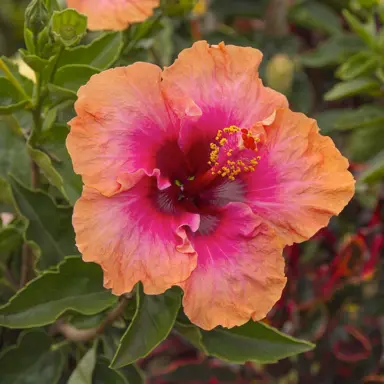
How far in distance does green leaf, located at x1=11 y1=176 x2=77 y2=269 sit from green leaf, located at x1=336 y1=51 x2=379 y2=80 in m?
0.51

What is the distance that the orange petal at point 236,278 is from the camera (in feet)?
2.10

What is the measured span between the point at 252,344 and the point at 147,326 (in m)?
0.14

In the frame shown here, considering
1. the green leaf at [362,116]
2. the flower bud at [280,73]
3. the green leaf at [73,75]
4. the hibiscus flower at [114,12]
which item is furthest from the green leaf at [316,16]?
the green leaf at [73,75]

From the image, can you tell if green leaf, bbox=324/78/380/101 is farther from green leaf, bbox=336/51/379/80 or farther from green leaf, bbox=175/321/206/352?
green leaf, bbox=175/321/206/352

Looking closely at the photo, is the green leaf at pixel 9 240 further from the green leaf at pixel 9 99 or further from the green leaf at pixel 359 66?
the green leaf at pixel 359 66

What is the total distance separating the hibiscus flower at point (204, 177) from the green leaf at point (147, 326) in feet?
0.26

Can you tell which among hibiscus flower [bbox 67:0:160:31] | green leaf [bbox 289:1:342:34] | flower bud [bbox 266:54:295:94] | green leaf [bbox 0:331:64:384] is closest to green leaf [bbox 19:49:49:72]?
hibiscus flower [bbox 67:0:160:31]

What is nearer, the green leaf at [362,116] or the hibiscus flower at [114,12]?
the hibiscus flower at [114,12]

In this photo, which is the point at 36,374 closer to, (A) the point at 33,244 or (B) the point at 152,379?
(A) the point at 33,244

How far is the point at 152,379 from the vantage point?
120cm

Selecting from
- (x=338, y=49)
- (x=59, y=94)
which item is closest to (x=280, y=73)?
(x=338, y=49)

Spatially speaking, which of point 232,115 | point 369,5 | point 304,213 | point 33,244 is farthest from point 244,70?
point 369,5

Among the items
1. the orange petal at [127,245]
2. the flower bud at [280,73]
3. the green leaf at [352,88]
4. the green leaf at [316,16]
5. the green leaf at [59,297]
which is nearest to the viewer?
the orange petal at [127,245]

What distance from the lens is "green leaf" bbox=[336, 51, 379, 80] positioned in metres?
1.04
